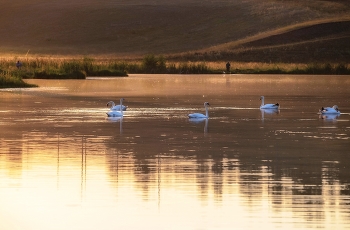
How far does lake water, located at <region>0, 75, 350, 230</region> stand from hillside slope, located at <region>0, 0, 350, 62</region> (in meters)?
67.6

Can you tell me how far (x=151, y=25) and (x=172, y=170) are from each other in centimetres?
9362

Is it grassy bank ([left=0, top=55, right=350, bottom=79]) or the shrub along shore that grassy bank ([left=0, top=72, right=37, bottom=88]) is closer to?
the shrub along shore

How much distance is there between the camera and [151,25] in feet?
347

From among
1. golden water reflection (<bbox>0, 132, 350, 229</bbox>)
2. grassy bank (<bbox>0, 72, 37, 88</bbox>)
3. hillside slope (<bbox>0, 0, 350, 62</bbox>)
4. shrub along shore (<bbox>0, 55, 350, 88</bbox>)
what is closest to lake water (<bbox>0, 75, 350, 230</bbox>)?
golden water reflection (<bbox>0, 132, 350, 229</bbox>)

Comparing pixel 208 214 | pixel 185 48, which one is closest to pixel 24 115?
pixel 208 214

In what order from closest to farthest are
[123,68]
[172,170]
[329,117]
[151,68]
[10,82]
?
[172,170], [329,117], [10,82], [123,68], [151,68]

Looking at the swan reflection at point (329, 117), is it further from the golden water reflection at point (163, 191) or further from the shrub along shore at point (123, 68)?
the shrub along shore at point (123, 68)

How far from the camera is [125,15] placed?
10962cm

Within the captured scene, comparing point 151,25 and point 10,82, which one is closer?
point 10,82

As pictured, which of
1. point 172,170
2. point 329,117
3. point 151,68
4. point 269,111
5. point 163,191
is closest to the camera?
point 163,191

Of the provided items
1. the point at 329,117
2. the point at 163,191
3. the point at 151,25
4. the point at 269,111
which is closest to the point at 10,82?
the point at 269,111

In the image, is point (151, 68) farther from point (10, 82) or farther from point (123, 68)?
point (10, 82)

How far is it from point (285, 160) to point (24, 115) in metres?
10.5

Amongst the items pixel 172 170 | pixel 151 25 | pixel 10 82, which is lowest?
pixel 172 170
